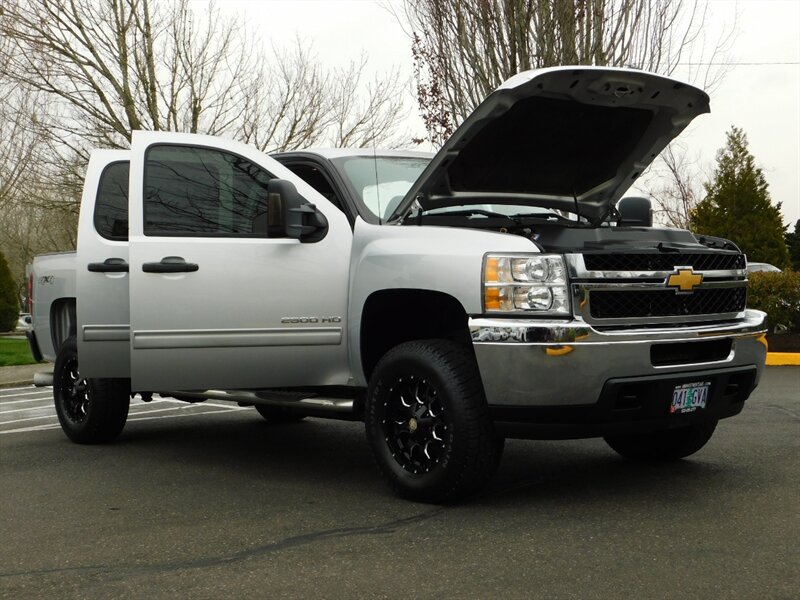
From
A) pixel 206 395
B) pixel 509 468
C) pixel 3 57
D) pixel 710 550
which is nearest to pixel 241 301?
pixel 206 395

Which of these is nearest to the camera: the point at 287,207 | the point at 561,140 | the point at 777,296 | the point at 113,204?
the point at 287,207

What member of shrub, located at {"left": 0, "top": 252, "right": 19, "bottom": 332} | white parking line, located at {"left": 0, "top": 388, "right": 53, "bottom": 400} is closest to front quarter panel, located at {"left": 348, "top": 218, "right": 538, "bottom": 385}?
white parking line, located at {"left": 0, "top": 388, "right": 53, "bottom": 400}

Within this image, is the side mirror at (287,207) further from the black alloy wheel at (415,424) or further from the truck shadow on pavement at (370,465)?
the truck shadow on pavement at (370,465)

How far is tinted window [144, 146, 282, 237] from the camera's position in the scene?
19.8 ft

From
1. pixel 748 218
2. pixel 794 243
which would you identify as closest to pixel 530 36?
pixel 748 218

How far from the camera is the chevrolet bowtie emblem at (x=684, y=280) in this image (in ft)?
16.9

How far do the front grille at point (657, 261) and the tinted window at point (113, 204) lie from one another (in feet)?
11.3

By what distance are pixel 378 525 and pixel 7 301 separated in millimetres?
24214

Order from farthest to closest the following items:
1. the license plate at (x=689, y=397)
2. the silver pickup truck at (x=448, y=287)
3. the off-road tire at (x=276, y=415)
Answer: the off-road tire at (x=276, y=415) → the license plate at (x=689, y=397) → the silver pickup truck at (x=448, y=287)

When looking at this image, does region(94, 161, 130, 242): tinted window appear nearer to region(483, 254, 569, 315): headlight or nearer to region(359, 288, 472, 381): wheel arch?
region(359, 288, 472, 381): wheel arch

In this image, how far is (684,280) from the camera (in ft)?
17.0

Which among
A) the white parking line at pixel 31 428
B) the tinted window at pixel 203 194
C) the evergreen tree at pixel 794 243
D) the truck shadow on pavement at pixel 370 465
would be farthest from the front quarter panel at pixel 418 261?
the evergreen tree at pixel 794 243

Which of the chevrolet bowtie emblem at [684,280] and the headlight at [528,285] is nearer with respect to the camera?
the headlight at [528,285]

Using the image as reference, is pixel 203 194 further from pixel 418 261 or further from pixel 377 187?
pixel 418 261
